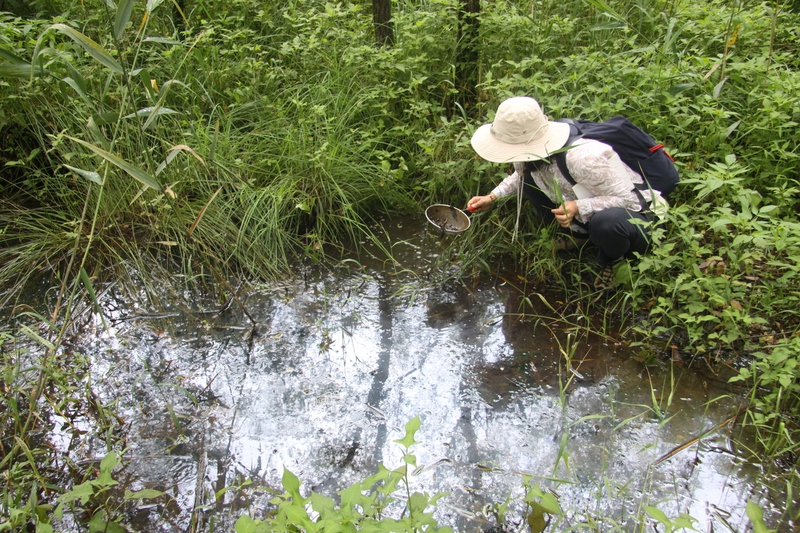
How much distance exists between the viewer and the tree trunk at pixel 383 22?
4293 mm

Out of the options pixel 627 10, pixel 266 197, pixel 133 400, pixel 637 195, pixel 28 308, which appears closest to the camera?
pixel 133 400

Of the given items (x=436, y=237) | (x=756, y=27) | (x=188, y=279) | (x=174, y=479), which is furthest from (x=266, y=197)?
(x=756, y=27)

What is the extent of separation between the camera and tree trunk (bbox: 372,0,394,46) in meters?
4.29

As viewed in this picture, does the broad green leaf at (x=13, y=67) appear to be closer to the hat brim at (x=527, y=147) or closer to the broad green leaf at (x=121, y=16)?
the broad green leaf at (x=121, y=16)

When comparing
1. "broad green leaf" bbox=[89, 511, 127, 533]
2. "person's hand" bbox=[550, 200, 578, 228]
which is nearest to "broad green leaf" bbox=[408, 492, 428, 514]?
"broad green leaf" bbox=[89, 511, 127, 533]

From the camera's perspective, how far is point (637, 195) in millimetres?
2766

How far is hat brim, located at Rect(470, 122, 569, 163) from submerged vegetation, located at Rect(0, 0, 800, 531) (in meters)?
0.50

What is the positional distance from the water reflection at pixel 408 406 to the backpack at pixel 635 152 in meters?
0.85

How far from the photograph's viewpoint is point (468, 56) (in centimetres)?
412

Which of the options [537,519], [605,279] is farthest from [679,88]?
[537,519]

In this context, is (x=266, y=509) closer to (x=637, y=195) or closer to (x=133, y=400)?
(x=133, y=400)

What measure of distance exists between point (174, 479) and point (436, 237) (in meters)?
2.10

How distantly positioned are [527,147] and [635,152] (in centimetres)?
53

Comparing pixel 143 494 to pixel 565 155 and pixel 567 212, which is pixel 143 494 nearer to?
pixel 567 212
